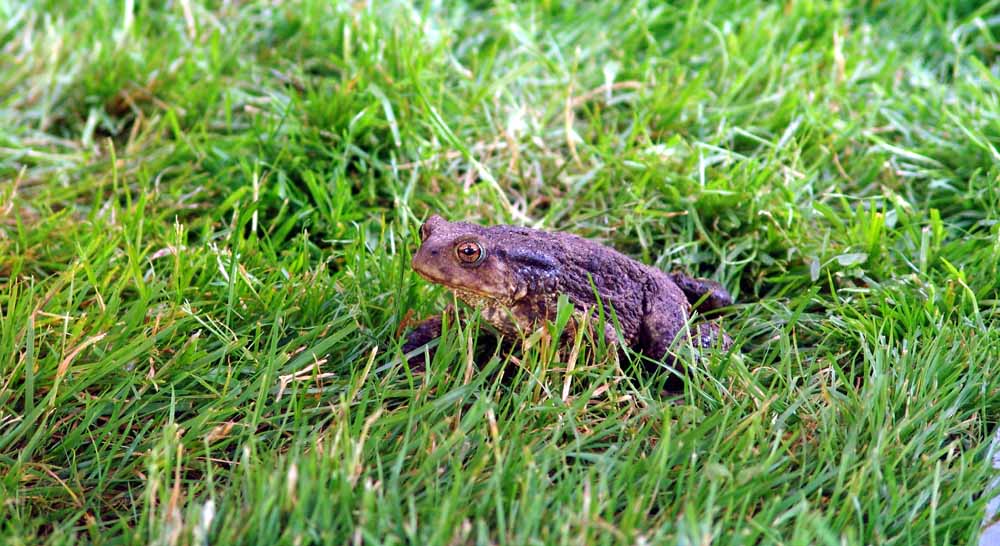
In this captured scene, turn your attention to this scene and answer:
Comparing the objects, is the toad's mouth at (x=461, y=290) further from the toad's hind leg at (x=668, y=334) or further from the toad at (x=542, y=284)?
the toad's hind leg at (x=668, y=334)

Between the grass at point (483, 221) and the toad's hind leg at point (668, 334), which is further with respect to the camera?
the toad's hind leg at point (668, 334)

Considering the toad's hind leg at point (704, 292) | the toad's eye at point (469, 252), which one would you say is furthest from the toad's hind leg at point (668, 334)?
the toad's eye at point (469, 252)

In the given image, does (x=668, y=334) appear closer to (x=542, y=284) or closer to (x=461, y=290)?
(x=542, y=284)

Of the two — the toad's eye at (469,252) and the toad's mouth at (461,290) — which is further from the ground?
the toad's eye at (469,252)

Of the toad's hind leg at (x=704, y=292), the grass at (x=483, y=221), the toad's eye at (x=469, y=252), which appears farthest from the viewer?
the toad's hind leg at (x=704, y=292)

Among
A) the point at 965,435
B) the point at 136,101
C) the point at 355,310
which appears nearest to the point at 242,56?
the point at 136,101

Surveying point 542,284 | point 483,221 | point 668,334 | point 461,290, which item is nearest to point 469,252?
point 461,290

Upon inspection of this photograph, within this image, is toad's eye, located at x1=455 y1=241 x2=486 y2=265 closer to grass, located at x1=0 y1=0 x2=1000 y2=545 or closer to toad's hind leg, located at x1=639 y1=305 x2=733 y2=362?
grass, located at x1=0 y1=0 x2=1000 y2=545
